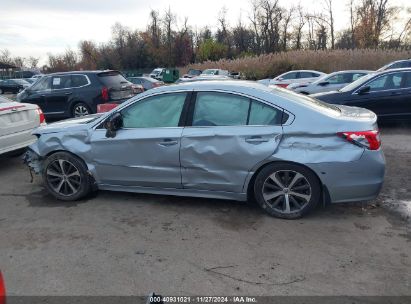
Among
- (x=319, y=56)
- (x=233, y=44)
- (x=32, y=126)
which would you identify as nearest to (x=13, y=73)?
(x=233, y=44)

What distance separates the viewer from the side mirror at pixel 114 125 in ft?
15.9

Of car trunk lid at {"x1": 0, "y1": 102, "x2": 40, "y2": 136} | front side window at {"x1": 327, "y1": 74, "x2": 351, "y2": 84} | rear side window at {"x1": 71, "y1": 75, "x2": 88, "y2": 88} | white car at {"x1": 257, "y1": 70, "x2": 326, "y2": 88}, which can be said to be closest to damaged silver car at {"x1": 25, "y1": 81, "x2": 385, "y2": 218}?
car trunk lid at {"x1": 0, "y1": 102, "x2": 40, "y2": 136}

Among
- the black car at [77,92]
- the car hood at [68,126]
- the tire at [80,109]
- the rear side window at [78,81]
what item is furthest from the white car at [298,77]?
the car hood at [68,126]

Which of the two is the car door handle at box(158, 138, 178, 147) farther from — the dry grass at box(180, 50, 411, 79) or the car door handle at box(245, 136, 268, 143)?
the dry grass at box(180, 50, 411, 79)

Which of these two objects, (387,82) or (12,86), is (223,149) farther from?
(12,86)

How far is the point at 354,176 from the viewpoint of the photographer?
415 cm

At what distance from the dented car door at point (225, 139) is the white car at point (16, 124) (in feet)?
12.0

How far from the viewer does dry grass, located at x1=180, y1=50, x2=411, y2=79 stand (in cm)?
2625

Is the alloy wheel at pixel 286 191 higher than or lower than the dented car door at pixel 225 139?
lower

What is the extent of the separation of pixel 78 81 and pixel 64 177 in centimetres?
710

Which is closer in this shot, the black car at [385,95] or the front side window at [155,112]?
the front side window at [155,112]

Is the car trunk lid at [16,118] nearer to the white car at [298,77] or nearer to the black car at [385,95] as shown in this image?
the black car at [385,95]

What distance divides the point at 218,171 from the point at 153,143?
856 mm

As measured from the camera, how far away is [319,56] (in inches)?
1115
